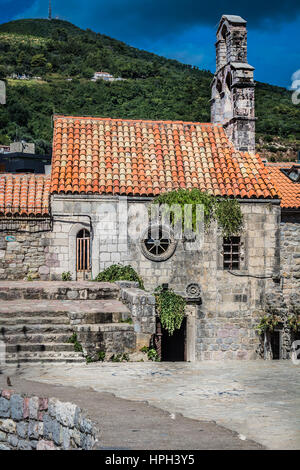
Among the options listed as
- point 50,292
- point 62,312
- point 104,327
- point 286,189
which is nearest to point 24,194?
point 50,292

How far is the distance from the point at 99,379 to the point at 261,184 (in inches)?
408

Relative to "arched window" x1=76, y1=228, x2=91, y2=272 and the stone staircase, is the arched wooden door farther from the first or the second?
the stone staircase

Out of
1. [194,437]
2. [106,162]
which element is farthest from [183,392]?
[106,162]

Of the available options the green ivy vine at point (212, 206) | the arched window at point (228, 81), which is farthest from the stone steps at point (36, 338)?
the arched window at point (228, 81)

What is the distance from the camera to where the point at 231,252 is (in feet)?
59.7

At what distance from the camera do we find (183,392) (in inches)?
363

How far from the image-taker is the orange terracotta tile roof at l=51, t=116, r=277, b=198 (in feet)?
58.9

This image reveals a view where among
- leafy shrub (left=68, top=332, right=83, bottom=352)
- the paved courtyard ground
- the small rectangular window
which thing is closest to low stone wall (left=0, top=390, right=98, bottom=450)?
the paved courtyard ground

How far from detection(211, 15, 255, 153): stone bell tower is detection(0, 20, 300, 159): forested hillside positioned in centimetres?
2071

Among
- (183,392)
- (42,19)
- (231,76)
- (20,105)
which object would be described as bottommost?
(183,392)

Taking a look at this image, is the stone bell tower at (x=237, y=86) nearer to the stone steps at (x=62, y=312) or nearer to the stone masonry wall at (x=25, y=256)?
the stone masonry wall at (x=25, y=256)

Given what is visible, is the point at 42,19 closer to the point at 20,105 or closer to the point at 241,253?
the point at 20,105

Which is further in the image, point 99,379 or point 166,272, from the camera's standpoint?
point 166,272

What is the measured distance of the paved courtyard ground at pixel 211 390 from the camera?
702 centimetres
